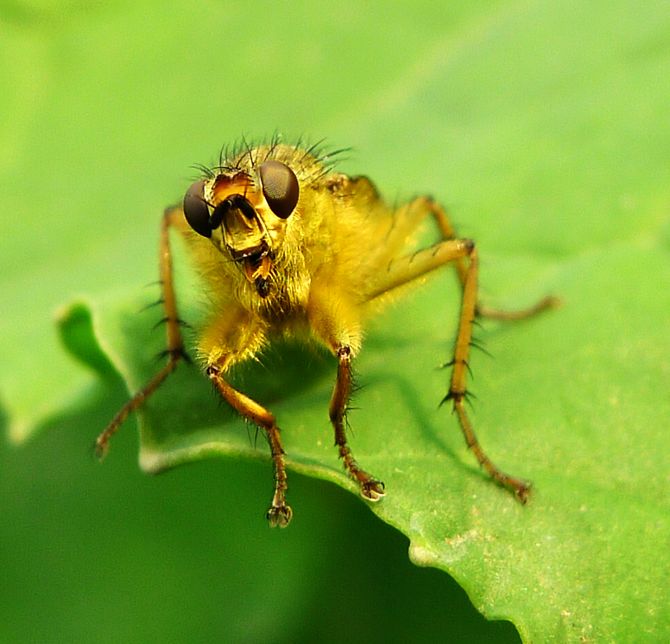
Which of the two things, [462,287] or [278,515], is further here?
[462,287]

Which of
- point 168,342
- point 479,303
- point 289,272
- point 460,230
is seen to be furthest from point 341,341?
point 460,230

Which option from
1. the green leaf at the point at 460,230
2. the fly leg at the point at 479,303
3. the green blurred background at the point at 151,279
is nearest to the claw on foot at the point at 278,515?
the green leaf at the point at 460,230

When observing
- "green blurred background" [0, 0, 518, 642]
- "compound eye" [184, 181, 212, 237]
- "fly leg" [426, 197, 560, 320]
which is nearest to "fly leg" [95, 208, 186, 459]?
"green blurred background" [0, 0, 518, 642]

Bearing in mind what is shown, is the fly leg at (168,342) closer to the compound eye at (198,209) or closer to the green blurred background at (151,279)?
the green blurred background at (151,279)

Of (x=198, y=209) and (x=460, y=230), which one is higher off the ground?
(x=198, y=209)

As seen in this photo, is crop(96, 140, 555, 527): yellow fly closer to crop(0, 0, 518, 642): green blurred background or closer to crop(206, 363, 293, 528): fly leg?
crop(206, 363, 293, 528): fly leg

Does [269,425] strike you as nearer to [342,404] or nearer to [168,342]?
[342,404]

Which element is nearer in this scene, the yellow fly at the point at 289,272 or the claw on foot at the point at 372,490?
the claw on foot at the point at 372,490
